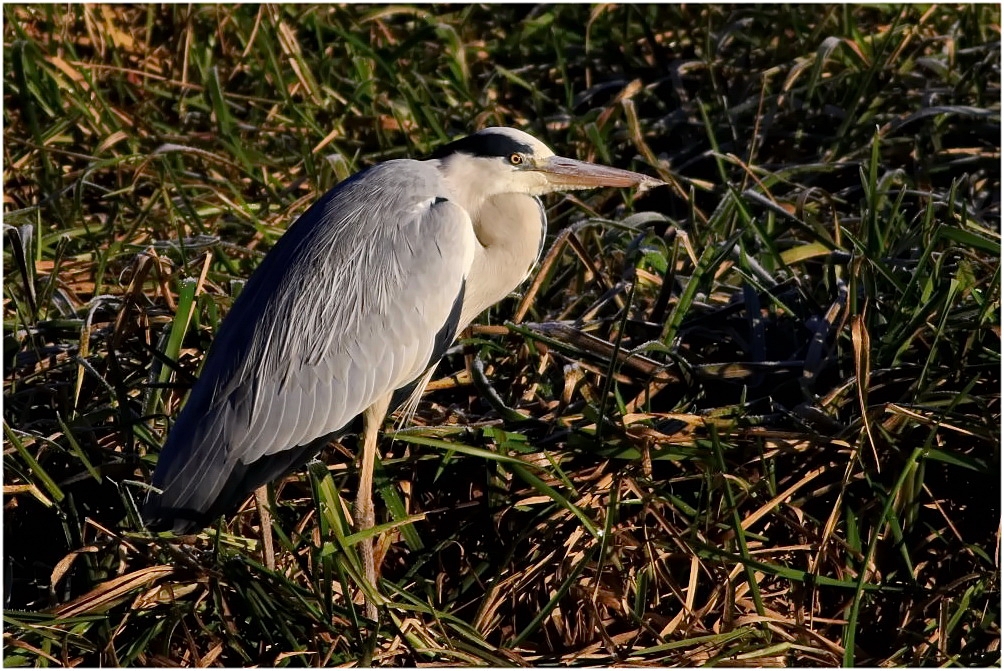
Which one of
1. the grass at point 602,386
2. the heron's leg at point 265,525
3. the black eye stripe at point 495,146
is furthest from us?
the black eye stripe at point 495,146

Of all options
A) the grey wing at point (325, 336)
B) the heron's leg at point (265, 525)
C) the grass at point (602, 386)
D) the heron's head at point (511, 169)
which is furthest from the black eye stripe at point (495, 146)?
the heron's leg at point (265, 525)

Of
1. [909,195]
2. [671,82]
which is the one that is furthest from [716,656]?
[671,82]

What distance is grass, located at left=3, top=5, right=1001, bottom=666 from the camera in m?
2.17

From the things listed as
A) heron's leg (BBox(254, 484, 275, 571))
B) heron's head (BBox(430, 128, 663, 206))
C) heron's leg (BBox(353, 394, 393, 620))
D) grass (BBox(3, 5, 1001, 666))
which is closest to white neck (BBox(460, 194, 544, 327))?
heron's head (BBox(430, 128, 663, 206))

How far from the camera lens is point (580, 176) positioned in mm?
2484

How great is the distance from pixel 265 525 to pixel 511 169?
0.93 metres

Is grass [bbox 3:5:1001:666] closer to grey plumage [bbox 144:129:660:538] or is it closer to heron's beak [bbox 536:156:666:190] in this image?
grey plumage [bbox 144:129:660:538]

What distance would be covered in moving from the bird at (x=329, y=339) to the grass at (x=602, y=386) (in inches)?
4.9

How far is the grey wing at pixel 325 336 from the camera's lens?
2248 mm

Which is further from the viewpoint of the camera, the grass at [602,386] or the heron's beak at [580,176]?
the heron's beak at [580,176]

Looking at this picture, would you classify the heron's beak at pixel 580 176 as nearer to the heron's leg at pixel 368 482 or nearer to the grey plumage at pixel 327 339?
the grey plumage at pixel 327 339

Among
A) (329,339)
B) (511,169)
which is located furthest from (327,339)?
(511,169)

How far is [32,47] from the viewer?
364cm

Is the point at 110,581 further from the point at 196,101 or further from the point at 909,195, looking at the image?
the point at 909,195
